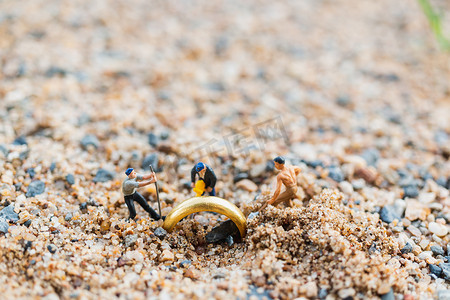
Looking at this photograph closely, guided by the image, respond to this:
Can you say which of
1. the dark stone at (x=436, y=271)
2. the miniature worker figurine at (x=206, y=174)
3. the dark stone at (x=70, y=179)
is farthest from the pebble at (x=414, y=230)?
the dark stone at (x=70, y=179)

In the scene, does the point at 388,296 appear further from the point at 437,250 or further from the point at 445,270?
the point at 437,250

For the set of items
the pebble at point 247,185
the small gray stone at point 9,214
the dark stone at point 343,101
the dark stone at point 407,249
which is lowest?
the dark stone at point 407,249

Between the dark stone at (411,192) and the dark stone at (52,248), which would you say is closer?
the dark stone at (52,248)

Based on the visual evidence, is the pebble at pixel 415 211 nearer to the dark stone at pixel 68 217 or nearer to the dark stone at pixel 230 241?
the dark stone at pixel 230 241

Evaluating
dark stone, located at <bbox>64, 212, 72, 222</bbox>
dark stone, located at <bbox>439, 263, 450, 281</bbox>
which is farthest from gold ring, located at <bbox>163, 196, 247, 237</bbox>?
dark stone, located at <bbox>439, 263, 450, 281</bbox>

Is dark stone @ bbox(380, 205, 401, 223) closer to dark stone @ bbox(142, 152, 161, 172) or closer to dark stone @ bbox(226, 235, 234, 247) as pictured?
dark stone @ bbox(226, 235, 234, 247)

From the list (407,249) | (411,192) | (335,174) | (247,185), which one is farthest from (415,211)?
(247,185)

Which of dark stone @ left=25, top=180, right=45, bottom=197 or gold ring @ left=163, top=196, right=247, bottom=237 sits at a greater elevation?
dark stone @ left=25, top=180, right=45, bottom=197
